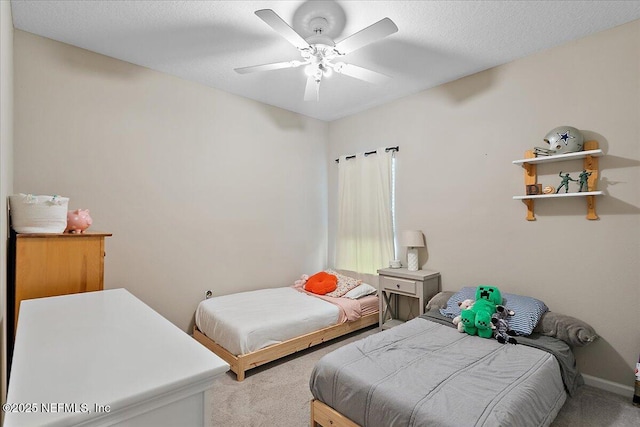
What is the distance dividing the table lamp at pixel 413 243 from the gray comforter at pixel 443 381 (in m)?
1.15

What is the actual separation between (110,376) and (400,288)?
9.23 ft

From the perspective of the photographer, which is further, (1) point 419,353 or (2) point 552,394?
(1) point 419,353

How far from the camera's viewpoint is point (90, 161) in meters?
2.64

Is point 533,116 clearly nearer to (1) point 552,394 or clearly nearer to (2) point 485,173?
(2) point 485,173

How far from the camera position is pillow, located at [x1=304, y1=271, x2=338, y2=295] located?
3533mm

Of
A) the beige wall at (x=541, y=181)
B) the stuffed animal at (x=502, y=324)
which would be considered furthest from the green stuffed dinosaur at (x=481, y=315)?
the beige wall at (x=541, y=181)

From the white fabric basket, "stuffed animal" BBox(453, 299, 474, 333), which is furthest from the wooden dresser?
"stuffed animal" BBox(453, 299, 474, 333)

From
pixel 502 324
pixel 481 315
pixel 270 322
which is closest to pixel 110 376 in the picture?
pixel 270 322

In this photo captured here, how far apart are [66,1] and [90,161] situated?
1.15 metres

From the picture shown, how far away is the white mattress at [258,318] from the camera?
2502 millimetres

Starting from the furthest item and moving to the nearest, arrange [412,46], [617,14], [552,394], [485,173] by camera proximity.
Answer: [485,173] < [412,46] < [617,14] < [552,394]

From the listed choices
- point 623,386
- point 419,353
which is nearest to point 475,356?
point 419,353

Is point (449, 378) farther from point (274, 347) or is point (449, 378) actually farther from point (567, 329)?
point (274, 347)

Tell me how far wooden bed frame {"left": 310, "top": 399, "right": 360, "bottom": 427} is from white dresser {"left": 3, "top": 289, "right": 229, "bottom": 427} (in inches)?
43.7
